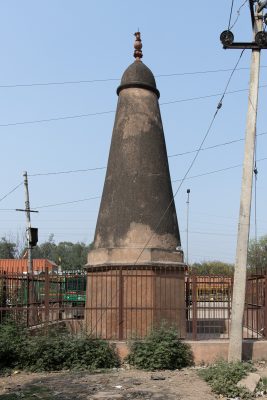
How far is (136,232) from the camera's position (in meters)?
12.9

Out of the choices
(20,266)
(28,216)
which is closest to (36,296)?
(28,216)

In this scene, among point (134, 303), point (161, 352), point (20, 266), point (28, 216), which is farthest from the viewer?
A: point (20, 266)

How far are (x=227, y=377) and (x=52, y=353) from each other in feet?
12.9

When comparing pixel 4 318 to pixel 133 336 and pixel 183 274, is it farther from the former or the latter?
pixel 183 274

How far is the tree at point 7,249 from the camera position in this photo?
85675mm

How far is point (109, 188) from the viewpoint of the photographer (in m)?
13.7

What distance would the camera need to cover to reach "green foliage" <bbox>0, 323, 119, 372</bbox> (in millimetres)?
10992

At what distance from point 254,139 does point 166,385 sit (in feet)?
17.8

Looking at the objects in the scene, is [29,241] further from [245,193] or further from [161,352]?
[245,193]

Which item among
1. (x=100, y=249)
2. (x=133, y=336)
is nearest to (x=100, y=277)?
(x=100, y=249)

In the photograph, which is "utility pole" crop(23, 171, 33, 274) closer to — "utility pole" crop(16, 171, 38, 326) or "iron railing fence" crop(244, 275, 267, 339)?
"utility pole" crop(16, 171, 38, 326)

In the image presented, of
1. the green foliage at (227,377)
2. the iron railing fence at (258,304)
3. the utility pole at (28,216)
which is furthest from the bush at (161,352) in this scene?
the utility pole at (28,216)

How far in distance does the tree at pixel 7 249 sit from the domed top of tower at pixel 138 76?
74.3 metres

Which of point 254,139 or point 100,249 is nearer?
point 254,139
